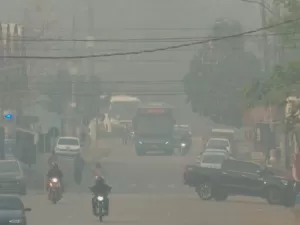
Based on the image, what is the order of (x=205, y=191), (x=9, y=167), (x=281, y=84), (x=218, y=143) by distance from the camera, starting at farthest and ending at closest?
(x=218, y=143), (x=9, y=167), (x=205, y=191), (x=281, y=84)

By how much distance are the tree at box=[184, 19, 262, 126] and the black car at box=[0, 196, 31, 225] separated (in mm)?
55768

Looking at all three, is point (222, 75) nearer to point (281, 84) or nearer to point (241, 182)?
point (241, 182)

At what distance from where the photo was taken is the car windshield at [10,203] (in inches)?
1139

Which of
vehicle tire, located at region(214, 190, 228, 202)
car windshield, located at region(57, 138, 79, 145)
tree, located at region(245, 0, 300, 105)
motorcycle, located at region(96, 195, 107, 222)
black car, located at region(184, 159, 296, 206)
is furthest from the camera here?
car windshield, located at region(57, 138, 79, 145)

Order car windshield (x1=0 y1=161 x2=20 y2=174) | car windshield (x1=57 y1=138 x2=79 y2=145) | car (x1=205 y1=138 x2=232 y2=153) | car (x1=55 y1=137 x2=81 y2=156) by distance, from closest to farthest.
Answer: car windshield (x1=0 y1=161 x2=20 y2=174) → car (x1=205 y1=138 x2=232 y2=153) → car (x1=55 y1=137 x2=81 y2=156) → car windshield (x1=57 y1=138 x2=79 y2=145)

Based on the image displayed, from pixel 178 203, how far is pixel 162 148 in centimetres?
3742

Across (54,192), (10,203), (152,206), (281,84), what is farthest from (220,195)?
(10,203)

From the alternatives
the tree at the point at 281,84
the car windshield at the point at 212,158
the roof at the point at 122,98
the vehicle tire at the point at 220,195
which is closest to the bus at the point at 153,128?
the car windshield at the point at 212,158

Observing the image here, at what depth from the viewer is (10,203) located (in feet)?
95.7

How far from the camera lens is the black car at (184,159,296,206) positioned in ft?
140

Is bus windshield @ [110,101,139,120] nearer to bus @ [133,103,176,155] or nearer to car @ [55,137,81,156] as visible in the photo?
bus @ [133,103,176,155]

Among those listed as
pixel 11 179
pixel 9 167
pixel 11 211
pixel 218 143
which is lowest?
pixel 218 143

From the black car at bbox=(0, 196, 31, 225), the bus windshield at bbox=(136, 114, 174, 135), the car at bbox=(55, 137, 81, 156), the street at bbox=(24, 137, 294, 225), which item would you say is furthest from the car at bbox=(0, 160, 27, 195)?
the bus windshield at bbox=(136, 114, 174, 135)

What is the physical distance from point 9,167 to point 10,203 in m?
17.7
